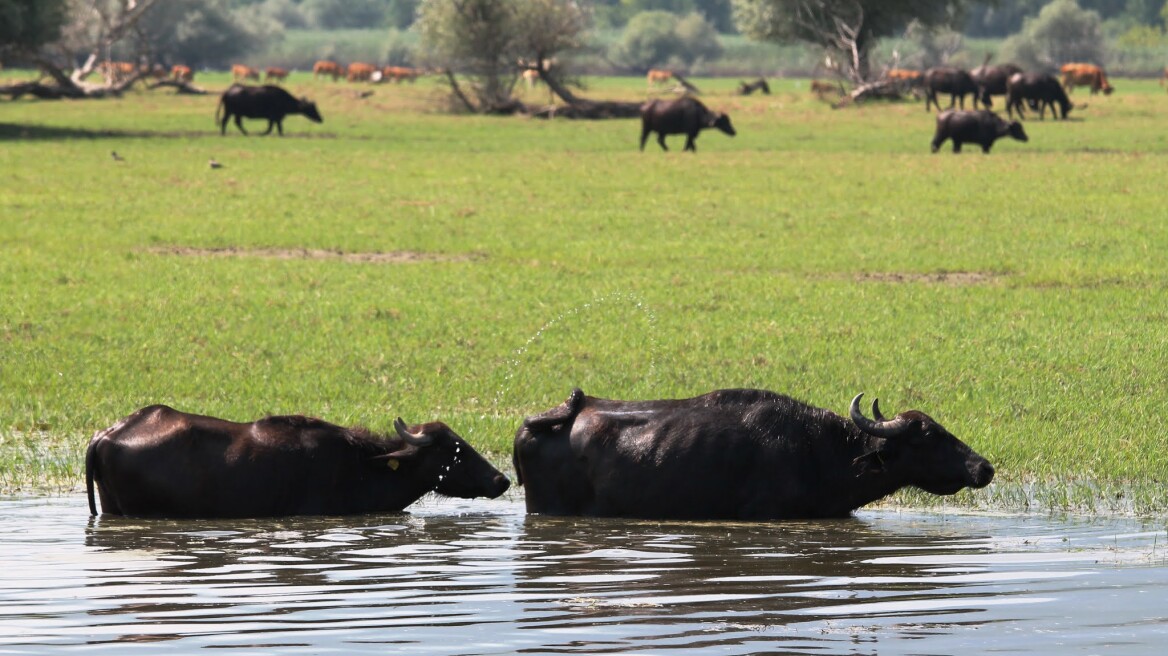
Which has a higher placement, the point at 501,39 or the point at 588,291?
the point at 501,39

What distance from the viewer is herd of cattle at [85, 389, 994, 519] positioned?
9188mm

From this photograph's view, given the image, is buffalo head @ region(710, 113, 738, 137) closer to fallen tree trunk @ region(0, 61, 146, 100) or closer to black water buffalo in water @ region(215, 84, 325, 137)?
black water buffalo in water @ region(215, 84, 325, 137)

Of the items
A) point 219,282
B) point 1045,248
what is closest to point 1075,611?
point 219,282

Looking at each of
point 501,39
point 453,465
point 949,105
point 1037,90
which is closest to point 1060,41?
point 949,105

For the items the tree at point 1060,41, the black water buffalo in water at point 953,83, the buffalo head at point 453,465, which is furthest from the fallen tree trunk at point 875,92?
the tree at point 1060,41

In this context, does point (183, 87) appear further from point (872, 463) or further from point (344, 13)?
point (344, 13)

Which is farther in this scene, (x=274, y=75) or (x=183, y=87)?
(x=274, y=75)

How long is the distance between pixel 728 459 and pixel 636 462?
0.46 metres

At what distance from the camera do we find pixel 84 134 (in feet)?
133

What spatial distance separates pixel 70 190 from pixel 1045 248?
14615 millimetres

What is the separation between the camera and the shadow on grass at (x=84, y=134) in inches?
1548

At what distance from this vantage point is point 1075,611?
675 cm

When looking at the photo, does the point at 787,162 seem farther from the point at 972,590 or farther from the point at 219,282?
the point at 972,590

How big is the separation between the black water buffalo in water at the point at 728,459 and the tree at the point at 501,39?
4495cm
